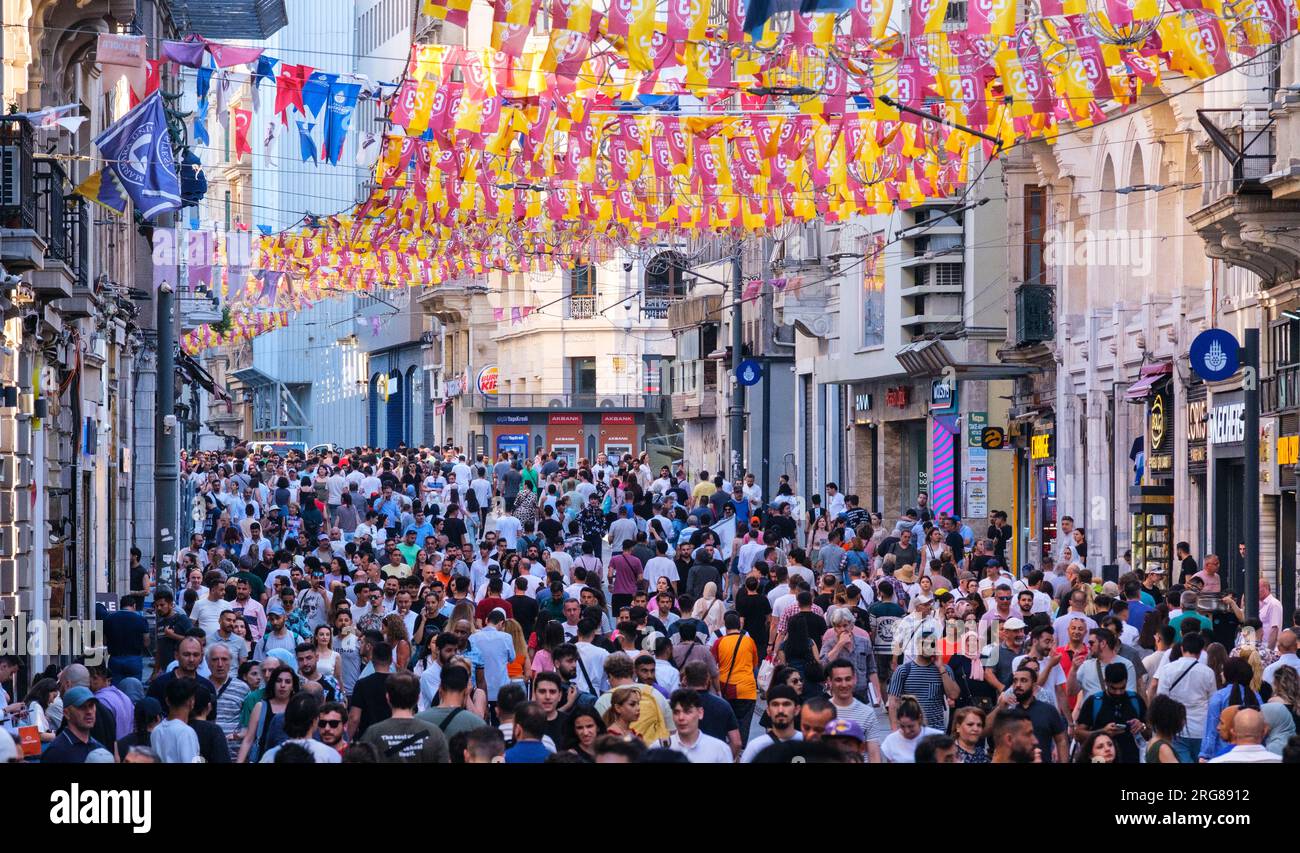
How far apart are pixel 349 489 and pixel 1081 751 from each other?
89.3 feet

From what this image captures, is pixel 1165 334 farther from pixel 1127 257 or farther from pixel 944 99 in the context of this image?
pixel 944 99

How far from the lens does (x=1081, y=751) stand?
12.1 metres

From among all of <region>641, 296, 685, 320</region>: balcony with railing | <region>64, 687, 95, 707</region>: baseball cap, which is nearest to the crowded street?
<region>64, 687, 95, 707</region>: baseball cap

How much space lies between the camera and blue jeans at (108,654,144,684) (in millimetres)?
17672

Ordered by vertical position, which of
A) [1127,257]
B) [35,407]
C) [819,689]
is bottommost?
[819,689]

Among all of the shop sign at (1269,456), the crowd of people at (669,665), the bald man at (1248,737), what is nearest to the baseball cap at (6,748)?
the crowd of people at (669,665)

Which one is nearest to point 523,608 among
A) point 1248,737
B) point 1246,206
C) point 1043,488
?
point 1248,737

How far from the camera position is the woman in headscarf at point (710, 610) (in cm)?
1950

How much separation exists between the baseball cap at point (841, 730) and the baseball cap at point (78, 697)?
3868 mm

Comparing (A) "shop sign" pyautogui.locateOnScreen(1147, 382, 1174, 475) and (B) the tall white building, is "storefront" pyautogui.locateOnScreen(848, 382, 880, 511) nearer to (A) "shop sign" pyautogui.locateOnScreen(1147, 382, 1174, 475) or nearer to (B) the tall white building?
(A) "shop sign" pyautogui.locateOnScreen(1147, 382, 1174, 475)

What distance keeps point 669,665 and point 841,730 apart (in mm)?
3930

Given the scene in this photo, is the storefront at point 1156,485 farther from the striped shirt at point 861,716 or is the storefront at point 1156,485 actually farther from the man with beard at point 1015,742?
the man with beard at point 1015,742

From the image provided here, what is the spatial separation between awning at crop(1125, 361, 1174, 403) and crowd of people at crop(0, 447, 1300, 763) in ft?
14.5
